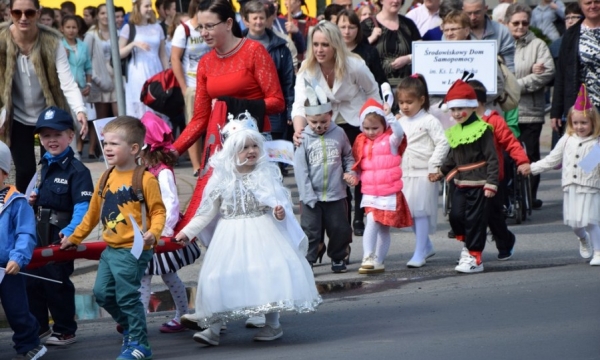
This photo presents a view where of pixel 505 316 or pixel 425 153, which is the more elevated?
pixel 425 153

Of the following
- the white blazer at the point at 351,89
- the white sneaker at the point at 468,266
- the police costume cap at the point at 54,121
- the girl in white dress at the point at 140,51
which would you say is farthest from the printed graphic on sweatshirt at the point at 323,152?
the girl in white dress at the point at 140,51

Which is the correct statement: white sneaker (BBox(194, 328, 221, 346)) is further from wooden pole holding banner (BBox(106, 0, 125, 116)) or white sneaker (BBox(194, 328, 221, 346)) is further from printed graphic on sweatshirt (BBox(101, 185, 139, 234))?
wooden pole holding banner (BBox(106, 0, 125, 116))

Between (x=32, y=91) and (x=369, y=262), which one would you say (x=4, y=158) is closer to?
(x=32, y=91)

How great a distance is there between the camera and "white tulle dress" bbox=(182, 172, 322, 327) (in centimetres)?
729

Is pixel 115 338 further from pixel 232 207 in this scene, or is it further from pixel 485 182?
pixel 485 182

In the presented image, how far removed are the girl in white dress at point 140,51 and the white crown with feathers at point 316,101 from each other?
296 inches

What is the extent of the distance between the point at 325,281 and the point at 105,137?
305 centimetres

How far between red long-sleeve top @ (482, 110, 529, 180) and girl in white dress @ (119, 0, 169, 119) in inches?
295

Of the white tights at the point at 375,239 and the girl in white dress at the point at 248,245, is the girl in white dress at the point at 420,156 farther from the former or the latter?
the girl in white dress at the point at 248,245

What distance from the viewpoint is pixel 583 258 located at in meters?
10.4

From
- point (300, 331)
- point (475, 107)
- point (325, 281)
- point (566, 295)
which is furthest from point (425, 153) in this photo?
point (300, 331)

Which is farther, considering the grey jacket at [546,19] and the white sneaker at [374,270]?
the grey jacket at [546,19]

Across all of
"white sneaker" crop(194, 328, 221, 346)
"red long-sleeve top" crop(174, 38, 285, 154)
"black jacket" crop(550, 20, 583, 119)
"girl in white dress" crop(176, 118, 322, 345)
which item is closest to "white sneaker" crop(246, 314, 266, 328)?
"girl in white dress" crop(176, 118, 322, 345)

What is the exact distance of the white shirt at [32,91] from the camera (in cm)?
922
